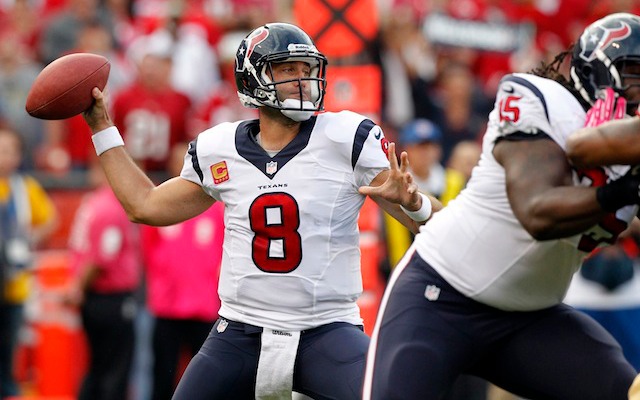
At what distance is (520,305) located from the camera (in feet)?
13.7

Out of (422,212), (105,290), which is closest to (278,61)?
(422,212)

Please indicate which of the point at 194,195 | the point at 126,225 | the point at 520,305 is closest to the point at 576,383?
the point at 520,305

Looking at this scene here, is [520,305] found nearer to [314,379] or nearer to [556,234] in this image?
[556,234]

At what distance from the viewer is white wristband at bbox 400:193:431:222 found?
4.56 meters

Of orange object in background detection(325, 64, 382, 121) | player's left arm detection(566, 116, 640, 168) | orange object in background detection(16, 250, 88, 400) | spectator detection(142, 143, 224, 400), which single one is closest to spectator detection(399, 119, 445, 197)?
orange object in background detection(325, 64, 382, 121)

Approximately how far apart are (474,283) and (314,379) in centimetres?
69

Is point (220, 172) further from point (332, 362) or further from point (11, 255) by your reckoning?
point (11, 255)

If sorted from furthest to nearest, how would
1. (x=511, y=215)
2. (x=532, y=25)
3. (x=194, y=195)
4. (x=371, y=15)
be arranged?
(x=532, y=25) → (x=371, y=15) → (x=194, y=195) → (x=511, y=215)

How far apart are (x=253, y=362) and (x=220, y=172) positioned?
0.69 metres

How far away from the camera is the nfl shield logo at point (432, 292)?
13.8 feet

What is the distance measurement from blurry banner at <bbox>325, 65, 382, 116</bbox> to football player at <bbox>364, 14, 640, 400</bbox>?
3.59 metres

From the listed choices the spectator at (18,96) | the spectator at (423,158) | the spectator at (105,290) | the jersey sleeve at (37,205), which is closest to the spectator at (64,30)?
the spectator at (18,96)

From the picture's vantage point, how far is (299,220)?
4496mm

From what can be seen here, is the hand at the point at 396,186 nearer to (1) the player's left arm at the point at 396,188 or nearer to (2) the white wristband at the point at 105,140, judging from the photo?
(1) the player's left arm at the point at 396,188
